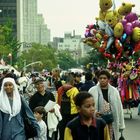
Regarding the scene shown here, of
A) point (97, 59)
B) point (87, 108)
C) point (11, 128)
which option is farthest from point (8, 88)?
point (97, 59)

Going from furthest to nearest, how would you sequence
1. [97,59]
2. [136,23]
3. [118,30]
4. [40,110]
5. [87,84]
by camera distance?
[97,59], [136,23], [118,30], [87,84], [40,110]

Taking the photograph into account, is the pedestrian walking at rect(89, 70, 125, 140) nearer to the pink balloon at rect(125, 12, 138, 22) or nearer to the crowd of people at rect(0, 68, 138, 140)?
the crowd of people at rect(0, 68, 138, 140)

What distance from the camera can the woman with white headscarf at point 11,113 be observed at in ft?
26.3

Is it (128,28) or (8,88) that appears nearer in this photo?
(8,88)

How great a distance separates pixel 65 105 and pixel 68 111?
0.41 ft

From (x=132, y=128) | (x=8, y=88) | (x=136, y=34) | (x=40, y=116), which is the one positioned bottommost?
(x=132, y=128)

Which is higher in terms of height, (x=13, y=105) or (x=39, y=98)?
(x=13, y=105)

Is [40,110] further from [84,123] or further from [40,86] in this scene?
[84,123]

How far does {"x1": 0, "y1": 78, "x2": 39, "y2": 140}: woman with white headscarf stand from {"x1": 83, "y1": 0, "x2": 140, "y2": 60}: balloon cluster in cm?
1177

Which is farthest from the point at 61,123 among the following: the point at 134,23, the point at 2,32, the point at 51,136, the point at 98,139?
the point at 2,32

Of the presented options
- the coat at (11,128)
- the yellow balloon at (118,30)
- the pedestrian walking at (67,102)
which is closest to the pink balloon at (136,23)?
the yellow balloon at (118,30)

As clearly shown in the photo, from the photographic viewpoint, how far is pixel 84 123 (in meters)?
5.71

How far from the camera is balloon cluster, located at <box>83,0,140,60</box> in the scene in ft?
65.7

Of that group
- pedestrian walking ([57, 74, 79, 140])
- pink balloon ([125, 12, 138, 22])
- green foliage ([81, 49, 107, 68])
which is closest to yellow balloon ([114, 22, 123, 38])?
pink balloon ([125, 12, 138, 22])
